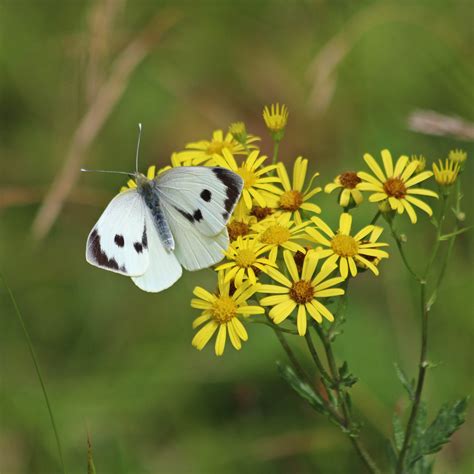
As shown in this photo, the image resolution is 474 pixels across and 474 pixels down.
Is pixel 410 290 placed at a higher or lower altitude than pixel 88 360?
lower

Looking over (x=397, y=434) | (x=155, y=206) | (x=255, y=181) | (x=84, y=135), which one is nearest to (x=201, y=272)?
(x=84, y=135)

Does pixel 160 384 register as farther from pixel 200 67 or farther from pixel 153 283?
pixel 200 67

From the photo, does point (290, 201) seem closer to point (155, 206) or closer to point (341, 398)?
point (155, 206)

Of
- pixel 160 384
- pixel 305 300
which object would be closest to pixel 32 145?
pixel 160 384

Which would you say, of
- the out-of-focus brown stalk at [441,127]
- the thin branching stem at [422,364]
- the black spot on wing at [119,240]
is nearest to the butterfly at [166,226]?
the black spot on wing at [119,240]

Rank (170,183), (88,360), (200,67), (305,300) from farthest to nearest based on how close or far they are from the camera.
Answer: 1. (200,67)
2. (88,360)
3. (170,183)
4. (305,300)

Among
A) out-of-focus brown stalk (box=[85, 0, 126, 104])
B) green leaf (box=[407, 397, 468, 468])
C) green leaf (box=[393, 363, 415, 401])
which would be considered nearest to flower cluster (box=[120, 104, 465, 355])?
green leaf (box=[393, 363, 415, 401])

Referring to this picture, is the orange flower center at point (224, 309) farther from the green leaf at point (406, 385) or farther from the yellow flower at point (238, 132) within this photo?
the yellow flower at point (238, 132)
